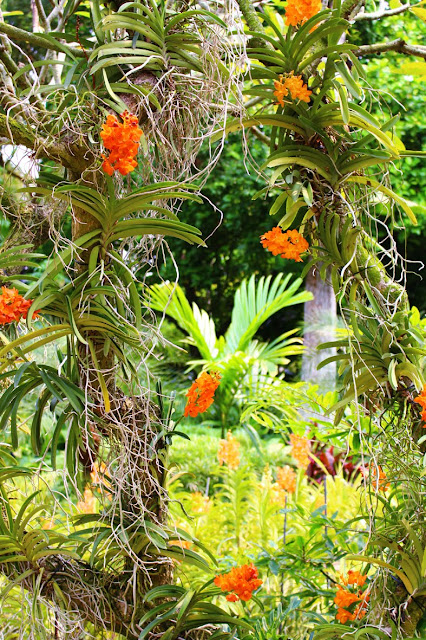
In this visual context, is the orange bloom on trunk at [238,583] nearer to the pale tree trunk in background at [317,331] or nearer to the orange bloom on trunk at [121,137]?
the orange bloom on trunk at [121,137]

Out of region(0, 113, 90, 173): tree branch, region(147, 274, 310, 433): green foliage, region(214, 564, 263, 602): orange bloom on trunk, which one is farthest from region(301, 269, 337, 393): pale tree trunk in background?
region(0, 113, 90, 173): tree branch

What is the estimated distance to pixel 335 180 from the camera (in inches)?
28.8

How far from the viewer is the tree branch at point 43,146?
60 centimetres

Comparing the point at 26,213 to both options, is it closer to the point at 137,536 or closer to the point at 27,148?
the point at 27,148

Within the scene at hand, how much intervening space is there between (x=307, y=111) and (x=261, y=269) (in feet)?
16.3

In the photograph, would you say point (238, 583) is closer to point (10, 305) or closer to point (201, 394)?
point (201, 394)

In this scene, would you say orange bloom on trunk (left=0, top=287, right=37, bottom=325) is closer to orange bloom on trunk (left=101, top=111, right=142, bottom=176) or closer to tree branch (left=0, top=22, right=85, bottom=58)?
orange bloom on trunk (left=101, top=111, right=142, bottom=176)

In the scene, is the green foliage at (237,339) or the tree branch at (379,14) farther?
the green foliage at (237,339)

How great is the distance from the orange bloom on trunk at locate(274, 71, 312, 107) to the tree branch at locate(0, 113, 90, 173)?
0.77 ft

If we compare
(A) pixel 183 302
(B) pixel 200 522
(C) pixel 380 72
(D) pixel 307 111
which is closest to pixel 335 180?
(D) pixel 307 111

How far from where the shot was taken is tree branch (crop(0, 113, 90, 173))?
0.60 metres

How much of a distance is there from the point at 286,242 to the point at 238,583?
0.49 meters

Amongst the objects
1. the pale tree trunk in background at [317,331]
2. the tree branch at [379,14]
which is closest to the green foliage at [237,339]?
the pale tree trunk in background at [317,331]

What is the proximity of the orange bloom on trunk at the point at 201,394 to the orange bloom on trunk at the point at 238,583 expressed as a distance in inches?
9.8
